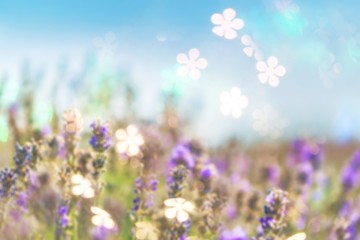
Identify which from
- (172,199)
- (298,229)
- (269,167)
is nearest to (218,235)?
(172,199)

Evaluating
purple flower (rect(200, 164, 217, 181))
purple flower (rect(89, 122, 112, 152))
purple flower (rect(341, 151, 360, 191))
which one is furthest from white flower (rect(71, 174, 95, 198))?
purple flower (rect(341, 151, 360, 191))

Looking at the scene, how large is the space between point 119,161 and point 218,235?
170 centimetres

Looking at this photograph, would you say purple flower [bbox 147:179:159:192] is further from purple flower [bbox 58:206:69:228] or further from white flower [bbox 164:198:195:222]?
purple flower [bbox 58:206:69:228]

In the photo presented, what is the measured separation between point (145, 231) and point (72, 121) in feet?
1.34

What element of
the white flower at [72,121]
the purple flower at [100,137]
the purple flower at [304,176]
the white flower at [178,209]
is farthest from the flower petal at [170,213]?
the purple flower at [304,176]

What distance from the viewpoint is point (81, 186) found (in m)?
2.56

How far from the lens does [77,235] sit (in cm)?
276

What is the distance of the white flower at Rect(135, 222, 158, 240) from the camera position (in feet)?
8.02

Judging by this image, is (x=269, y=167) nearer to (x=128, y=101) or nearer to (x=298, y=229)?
(x=298, y=229)

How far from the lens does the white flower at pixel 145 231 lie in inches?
96.2

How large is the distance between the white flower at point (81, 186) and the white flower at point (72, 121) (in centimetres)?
17

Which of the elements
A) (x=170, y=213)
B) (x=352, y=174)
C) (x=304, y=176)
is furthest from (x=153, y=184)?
(x=352, y=174)

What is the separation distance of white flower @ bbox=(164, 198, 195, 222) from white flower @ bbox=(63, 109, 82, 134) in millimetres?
405

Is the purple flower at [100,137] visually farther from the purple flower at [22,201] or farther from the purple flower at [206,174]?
the purple flower at [206,174]
